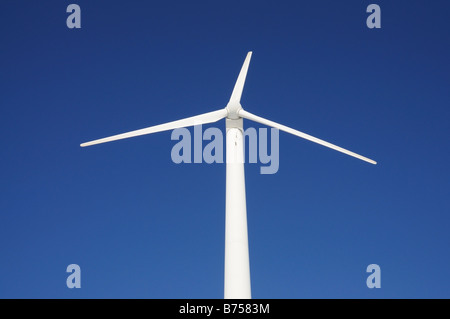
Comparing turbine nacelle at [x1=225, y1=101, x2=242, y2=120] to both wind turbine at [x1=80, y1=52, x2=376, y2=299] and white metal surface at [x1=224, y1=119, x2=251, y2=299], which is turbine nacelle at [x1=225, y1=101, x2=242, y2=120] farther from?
white metal surface at [x1=224, y1=119, x2=251, y2=299]

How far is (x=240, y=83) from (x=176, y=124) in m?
3.70

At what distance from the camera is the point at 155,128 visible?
25734mm

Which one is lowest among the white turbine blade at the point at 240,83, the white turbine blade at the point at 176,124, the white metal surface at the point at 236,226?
the white metal surface at the point at 236,226

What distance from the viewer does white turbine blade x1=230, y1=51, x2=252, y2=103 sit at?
84.7 ft

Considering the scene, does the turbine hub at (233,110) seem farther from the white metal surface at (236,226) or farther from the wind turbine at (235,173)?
the white metal surface at (236,226)

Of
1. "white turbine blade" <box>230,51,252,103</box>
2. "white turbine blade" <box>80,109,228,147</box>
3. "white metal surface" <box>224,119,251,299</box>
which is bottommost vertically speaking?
"white metal surface" <box>224,119,251,299</box>

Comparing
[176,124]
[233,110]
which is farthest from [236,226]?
[176,124]

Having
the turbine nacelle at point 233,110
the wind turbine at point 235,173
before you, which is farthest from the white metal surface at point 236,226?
the turbine nacelle at point 233,110

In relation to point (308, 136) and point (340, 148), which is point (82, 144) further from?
point (340, 148)

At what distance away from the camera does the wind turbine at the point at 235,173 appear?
21688mm

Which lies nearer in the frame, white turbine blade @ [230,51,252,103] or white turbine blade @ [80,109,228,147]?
white turbine blade @ [80,109,228,147]

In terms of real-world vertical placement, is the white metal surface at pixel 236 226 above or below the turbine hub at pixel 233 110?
below

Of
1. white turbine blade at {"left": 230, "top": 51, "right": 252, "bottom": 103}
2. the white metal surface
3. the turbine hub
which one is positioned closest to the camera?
the white metal surface

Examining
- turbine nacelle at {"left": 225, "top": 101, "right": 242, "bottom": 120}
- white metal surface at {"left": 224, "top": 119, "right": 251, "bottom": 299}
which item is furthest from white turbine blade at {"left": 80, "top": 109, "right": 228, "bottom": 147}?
white metal surface at {"left": 224, "top": 119, "right": 251, "bottom": 299}
